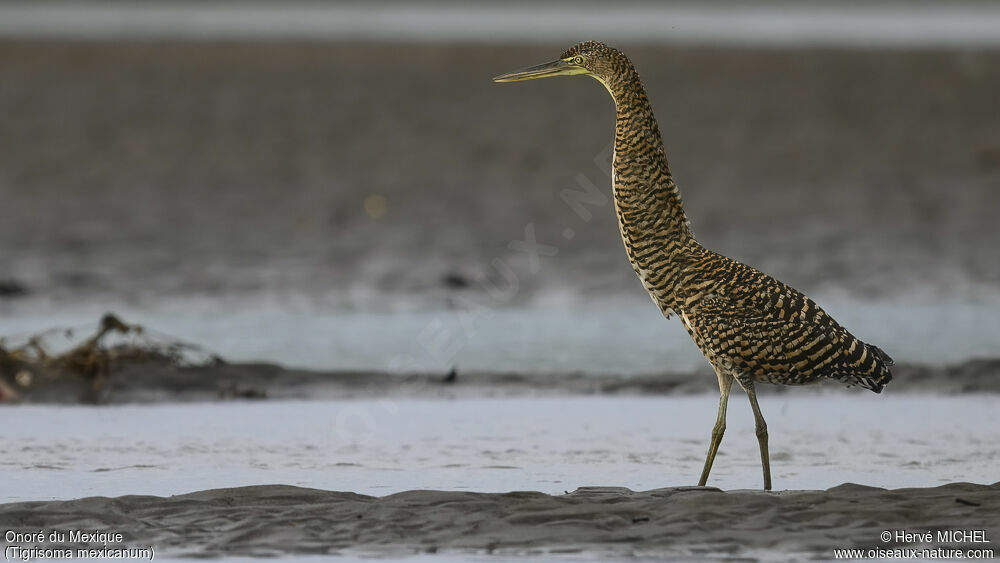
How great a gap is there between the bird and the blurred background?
3.58 m

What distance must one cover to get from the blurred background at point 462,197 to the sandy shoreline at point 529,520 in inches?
170

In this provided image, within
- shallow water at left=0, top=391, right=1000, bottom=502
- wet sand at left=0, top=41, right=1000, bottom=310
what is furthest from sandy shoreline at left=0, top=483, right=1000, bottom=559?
wet sand at left=0, top=41, right=1000, bottom=310

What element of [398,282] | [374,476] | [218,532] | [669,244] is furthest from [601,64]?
[398,282]

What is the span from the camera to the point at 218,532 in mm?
6254

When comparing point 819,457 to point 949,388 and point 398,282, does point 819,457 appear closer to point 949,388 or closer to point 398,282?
point 949,388

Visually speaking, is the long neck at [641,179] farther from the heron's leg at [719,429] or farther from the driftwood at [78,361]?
the driftwood at [78,361]

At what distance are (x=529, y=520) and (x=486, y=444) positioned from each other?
2127mm

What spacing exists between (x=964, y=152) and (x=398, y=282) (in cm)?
801

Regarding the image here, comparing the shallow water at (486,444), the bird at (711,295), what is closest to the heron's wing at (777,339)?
the bird at (711,295)

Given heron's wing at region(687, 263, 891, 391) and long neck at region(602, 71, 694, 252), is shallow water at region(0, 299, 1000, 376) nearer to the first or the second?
long neck at region(602, 71, 694, 252)

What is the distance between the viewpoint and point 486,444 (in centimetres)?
847

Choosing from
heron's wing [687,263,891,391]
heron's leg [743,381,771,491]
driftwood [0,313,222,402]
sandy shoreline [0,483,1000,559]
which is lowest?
sandy shoreline [0,483,1000,559]

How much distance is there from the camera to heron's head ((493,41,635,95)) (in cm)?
752

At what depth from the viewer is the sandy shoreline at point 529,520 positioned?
19.9 feet
